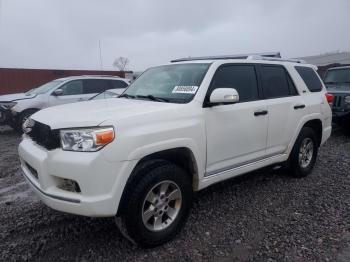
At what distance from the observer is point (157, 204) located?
2924 millimetres

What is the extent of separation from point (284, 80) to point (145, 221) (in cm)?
291

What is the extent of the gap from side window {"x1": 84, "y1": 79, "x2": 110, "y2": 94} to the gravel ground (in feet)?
17.2

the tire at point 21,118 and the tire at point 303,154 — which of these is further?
the tire at point 21,118

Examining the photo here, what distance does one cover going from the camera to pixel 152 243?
2906 millimetres

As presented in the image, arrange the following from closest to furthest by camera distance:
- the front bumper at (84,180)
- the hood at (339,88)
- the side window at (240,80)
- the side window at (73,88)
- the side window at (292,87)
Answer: the front bumper at (84,180)
the side window at (240,80)
the side window at (292,87)
the hood at (339,88)
the side window at (73,88)

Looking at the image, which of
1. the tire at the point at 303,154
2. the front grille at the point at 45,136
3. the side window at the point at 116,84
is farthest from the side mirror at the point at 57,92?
the tire at the point at 303,154

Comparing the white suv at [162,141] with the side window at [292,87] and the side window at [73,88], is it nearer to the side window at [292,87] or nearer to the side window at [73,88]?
the side window at [292,87]

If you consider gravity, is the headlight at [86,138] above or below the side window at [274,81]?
below

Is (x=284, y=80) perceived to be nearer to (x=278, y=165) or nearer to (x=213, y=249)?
(x=278, y=165)

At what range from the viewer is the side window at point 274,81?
4.11 metres

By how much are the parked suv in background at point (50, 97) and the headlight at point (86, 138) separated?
548 cm

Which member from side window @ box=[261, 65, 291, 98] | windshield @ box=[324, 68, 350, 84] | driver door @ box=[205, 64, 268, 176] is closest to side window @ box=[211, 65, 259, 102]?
driver door @ box=[205, 64, 268, 176]

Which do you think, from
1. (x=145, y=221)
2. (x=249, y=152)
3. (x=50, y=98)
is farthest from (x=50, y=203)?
(x=50, y=98)

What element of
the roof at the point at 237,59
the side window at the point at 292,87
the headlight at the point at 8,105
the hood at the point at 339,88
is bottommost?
the headlight at the point at 8,105
